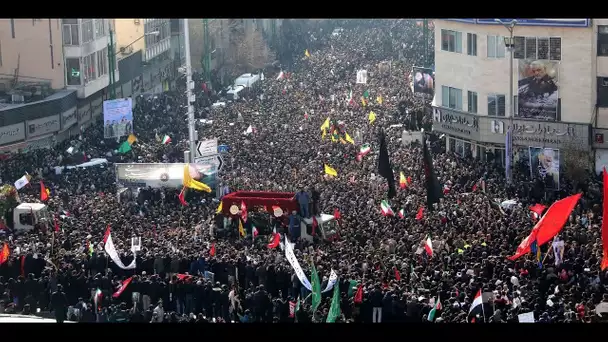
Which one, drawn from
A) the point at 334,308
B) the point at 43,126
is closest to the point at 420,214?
the point at 334,308

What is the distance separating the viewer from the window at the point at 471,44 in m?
40.3

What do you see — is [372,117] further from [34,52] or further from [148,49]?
[148,49]

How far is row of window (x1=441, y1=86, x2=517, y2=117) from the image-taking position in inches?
1558

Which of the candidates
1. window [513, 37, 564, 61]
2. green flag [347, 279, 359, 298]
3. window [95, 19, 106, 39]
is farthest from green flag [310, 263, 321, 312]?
window [95, 19, 106, 39]

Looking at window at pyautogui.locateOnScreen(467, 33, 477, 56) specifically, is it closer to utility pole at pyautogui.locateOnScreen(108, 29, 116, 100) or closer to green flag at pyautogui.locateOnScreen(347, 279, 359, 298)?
utility pole at pyautogui.locateOnScreen(108, 29, 116, 100)

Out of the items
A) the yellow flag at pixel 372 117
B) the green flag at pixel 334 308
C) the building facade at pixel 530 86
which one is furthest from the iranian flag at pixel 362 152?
the green flag at pixel 334 308

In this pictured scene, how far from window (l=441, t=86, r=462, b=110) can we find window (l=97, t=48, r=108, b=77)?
17.4m

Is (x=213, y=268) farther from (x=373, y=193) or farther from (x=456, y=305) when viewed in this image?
(x=373, y=193)

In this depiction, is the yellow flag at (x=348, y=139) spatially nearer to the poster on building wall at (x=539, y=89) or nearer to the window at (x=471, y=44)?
the window at (x=471, y=44)

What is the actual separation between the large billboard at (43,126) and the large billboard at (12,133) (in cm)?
40

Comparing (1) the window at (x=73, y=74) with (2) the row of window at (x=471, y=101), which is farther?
(1) the window at (x=73, y=74)

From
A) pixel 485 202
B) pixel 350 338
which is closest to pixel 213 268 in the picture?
pixel 485 202

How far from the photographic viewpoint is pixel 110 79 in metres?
55.7

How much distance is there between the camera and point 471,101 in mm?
40875
